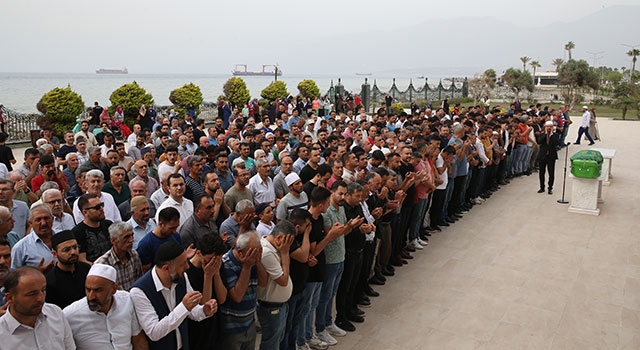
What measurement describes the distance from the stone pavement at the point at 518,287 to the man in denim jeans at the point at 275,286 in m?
1.10

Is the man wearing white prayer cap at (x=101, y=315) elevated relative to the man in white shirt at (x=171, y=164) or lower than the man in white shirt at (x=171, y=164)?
lower

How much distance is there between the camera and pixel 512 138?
41.0ft

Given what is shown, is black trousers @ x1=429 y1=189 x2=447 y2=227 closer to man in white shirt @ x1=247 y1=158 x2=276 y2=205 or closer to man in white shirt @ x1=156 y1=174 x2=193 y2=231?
man in white shirt @ x1=247 y1=158 x2=276 y2=205

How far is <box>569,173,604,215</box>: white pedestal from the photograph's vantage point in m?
9.83

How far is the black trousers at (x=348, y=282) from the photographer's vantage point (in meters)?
5.34

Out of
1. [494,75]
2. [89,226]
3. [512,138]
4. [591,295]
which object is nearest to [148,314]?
[89,226]

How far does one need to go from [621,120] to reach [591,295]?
1015 inches

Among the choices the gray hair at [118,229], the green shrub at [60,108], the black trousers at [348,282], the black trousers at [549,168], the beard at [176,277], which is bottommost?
the black trousers at [348,282]

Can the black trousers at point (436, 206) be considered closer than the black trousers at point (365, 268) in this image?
No

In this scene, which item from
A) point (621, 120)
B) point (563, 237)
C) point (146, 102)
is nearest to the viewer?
point (563, 237)

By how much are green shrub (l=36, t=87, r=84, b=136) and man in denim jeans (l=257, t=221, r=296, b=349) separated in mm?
14602

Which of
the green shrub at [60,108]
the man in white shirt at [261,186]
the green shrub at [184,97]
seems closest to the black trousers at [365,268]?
the man in white shirt at [261,186]

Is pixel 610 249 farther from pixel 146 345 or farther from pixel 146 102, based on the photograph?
pixel 146 102

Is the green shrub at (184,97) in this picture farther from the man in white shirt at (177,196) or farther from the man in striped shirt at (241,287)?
the man in striped shirt at (241,287)
